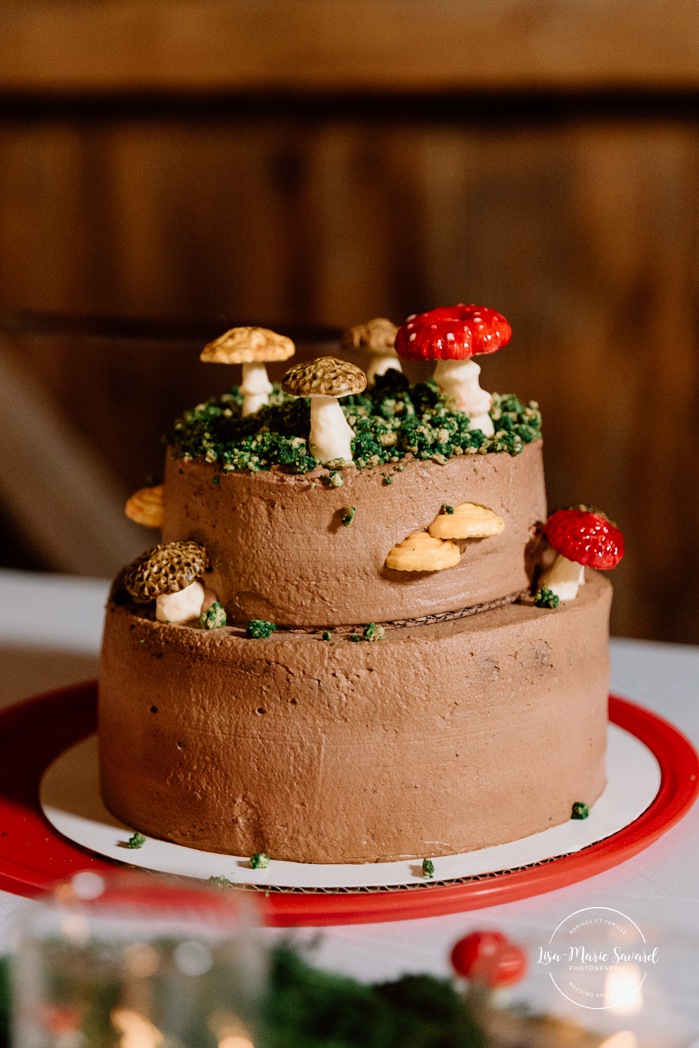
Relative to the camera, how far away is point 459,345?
1758 millimetres

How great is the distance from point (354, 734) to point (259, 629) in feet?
0.66

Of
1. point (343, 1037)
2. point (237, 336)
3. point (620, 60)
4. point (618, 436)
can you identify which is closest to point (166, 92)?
point (620, 60)

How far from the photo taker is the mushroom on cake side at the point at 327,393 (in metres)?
1.68

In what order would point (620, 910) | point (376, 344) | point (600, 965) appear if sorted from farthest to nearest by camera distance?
point (376, 344), point (620, 910), point (600, 965)

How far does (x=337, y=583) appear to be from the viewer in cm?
176

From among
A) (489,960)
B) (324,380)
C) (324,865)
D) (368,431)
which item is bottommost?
(324,865)

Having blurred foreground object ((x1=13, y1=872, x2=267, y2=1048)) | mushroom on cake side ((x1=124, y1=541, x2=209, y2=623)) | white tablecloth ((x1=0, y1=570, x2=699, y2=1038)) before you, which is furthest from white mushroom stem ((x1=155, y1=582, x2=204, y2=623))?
blurred foreground object ((x1=13, y1=872, x2=267, y2=1048))

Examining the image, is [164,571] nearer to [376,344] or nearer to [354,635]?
[354,635]

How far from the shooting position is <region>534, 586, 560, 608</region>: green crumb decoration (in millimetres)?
1867

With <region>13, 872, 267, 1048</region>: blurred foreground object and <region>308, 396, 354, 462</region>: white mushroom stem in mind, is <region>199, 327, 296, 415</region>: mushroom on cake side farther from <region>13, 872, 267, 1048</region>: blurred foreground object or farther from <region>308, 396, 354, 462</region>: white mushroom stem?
<region>13, 872, 267, 1048</region>: blurred foreground object

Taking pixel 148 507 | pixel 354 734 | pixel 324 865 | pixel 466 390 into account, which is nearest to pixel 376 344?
pixel 466 390

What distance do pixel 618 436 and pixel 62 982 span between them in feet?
8.86

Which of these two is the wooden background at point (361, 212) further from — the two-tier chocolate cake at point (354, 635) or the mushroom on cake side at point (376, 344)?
the two-tier chocolate cake at point (354, 635)

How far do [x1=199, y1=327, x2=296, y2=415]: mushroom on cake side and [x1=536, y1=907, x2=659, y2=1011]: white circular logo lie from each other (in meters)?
0.91
